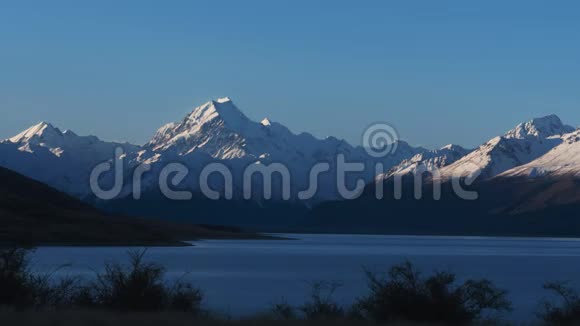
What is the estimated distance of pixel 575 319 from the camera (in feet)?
127

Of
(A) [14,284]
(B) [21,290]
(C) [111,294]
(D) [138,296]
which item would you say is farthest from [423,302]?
(A) [14,284]

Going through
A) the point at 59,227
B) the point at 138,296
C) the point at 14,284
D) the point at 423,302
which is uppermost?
the point at 59,227

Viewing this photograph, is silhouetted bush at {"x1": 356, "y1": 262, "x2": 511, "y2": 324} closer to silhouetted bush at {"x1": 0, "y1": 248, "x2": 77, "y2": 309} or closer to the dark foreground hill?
silhouetted bush at {"x1": 0, "y1": 248, "x2": 77, "y2": 309}

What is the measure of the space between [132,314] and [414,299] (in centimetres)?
953

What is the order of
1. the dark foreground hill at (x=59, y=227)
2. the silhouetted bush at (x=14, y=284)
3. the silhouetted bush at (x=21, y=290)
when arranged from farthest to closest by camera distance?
1. the dark foreground hill at (x=59, y=227)
2. the silhouetted bush at (x=21, y=290)
3. the silhouetted bush at (x=14, y=284)

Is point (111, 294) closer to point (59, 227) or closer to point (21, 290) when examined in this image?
point (21, 290)

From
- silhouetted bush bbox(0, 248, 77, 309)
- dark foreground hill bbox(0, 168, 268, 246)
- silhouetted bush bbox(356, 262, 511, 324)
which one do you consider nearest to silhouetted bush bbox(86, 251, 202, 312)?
silhouetted bush bbox(0, 248, 77, 309)

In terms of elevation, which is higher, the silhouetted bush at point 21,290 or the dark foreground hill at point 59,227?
the dark foreground hill at point 59,227

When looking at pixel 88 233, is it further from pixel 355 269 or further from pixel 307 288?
pixel 307 288

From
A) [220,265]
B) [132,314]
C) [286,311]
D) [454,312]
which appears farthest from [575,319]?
[220,265]

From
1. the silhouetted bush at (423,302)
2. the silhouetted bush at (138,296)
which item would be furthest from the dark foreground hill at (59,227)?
the silhouetted bush at (423,302)

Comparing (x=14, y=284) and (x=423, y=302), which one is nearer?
(x=423, y=302)

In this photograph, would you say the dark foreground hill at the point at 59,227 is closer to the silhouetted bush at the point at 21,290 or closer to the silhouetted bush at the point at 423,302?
the silhouetted bush at the point at 21,290

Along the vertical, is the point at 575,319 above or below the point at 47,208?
below
